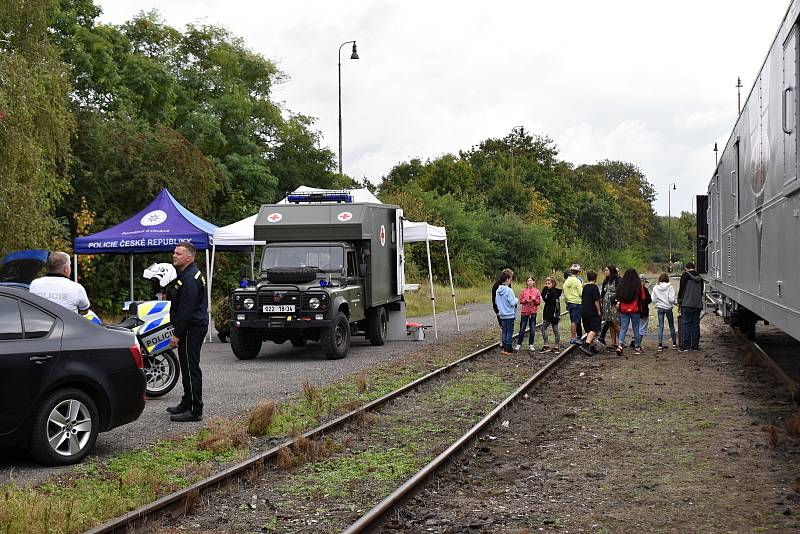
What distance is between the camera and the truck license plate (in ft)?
57.9

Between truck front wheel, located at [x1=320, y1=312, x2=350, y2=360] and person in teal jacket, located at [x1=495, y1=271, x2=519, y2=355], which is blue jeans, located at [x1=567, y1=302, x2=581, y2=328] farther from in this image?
truck front wheel, located at [x1=320, y1=312, x2=350, y2=360]

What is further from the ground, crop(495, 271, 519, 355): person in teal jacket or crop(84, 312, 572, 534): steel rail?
crop(495, 271, 519, 355): person in teal jacket

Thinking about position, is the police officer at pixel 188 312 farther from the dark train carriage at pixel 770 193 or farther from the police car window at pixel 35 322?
the dark train carriage at pixel 770 193

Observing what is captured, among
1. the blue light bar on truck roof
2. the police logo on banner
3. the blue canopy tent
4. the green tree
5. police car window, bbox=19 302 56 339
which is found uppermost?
the green tree

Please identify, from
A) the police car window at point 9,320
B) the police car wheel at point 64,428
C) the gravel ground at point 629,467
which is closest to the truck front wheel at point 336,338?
the gravel ground at point 629,467

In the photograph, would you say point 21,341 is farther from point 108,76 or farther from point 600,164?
point 600,164

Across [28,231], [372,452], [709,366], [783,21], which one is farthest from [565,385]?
[28,231]

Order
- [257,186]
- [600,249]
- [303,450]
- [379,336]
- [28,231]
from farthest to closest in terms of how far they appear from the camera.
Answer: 1. [600,249]
2. [257,186]
3. [28,231]
4. [379,336]
5. [303,450]

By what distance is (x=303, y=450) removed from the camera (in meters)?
9.02

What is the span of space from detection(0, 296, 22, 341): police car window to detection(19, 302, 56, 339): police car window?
2.2 inches

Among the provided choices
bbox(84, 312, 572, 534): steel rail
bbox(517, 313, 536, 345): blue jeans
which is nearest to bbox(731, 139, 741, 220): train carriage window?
bbox(517, 313, 536, 345): blue jeans

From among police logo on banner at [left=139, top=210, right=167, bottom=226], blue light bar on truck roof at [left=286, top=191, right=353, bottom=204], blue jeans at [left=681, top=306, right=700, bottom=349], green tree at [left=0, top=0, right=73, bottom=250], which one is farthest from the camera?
green tree at [left=0, top=0, right=73, bottom=250]

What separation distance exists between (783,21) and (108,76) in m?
32.7

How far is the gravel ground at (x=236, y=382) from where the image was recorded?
9180mm
